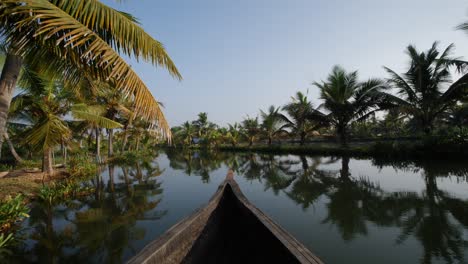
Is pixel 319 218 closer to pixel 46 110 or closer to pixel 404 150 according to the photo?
pixel 46 110

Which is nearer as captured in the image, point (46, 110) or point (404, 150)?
point (46, 110)

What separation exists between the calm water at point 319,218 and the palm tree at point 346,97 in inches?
238

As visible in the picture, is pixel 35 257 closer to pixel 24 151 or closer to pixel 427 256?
pixel 427 256

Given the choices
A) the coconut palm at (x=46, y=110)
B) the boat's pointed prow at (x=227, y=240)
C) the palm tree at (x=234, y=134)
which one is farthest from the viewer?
the palm tree at (x=234, y=134)

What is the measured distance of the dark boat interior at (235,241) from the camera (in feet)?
7.28

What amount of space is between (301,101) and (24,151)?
22.6 m

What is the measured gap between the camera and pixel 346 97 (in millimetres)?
14188

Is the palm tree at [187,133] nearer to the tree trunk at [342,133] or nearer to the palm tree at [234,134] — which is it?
the palm tree at [234,134]

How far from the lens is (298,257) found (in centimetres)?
164

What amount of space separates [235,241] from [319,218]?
2.00 meters

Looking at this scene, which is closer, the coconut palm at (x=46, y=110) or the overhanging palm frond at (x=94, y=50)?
the overhanging palm frond at (x=94, y=50)

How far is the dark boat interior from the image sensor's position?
87.4 inches

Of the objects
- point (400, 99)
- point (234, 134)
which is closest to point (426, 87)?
point (400, 99)

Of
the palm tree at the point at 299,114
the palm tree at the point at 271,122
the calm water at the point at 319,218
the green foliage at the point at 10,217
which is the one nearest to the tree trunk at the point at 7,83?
the green foliage at the point at 10,217
